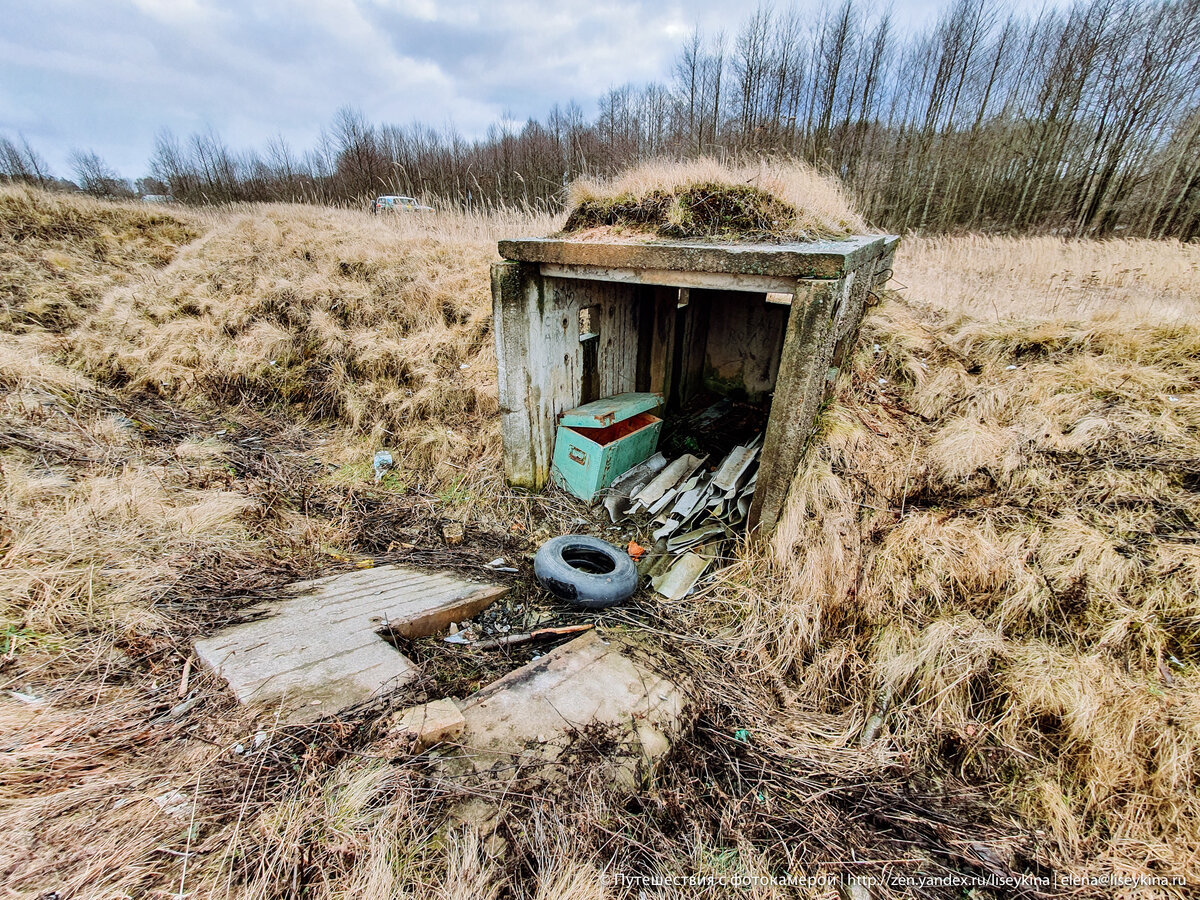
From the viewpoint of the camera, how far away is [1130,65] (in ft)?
47.6

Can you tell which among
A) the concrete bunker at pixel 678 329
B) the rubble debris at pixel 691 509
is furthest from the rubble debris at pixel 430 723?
the concrete bunker at pixel 678 329

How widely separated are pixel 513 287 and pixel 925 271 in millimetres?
7948

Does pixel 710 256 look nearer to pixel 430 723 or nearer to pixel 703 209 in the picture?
pixel 703 209

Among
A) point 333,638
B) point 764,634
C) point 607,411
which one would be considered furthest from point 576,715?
point 607,411

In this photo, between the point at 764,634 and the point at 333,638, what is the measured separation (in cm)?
279

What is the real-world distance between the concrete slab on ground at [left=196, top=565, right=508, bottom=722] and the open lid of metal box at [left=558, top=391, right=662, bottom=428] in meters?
1.80

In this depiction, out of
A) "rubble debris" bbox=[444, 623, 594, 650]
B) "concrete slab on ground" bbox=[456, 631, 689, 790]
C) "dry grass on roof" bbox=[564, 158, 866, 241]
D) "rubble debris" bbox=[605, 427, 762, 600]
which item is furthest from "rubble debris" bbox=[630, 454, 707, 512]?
"dry grass on roof" bbox=[564, 158, 866, 241]

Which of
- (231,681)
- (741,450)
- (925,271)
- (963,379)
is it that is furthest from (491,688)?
(925,271)

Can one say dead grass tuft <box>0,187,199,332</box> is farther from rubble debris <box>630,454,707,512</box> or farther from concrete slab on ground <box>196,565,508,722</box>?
rubble debris <box>630,454,707,512</box>

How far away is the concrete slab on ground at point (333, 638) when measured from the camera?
241 cm

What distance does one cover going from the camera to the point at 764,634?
3209mm

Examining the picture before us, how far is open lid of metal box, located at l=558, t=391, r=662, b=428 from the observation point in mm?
4648

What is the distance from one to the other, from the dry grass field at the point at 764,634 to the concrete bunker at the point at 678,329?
503mm

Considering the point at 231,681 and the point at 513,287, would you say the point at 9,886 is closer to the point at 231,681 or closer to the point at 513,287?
the point at 231,681
